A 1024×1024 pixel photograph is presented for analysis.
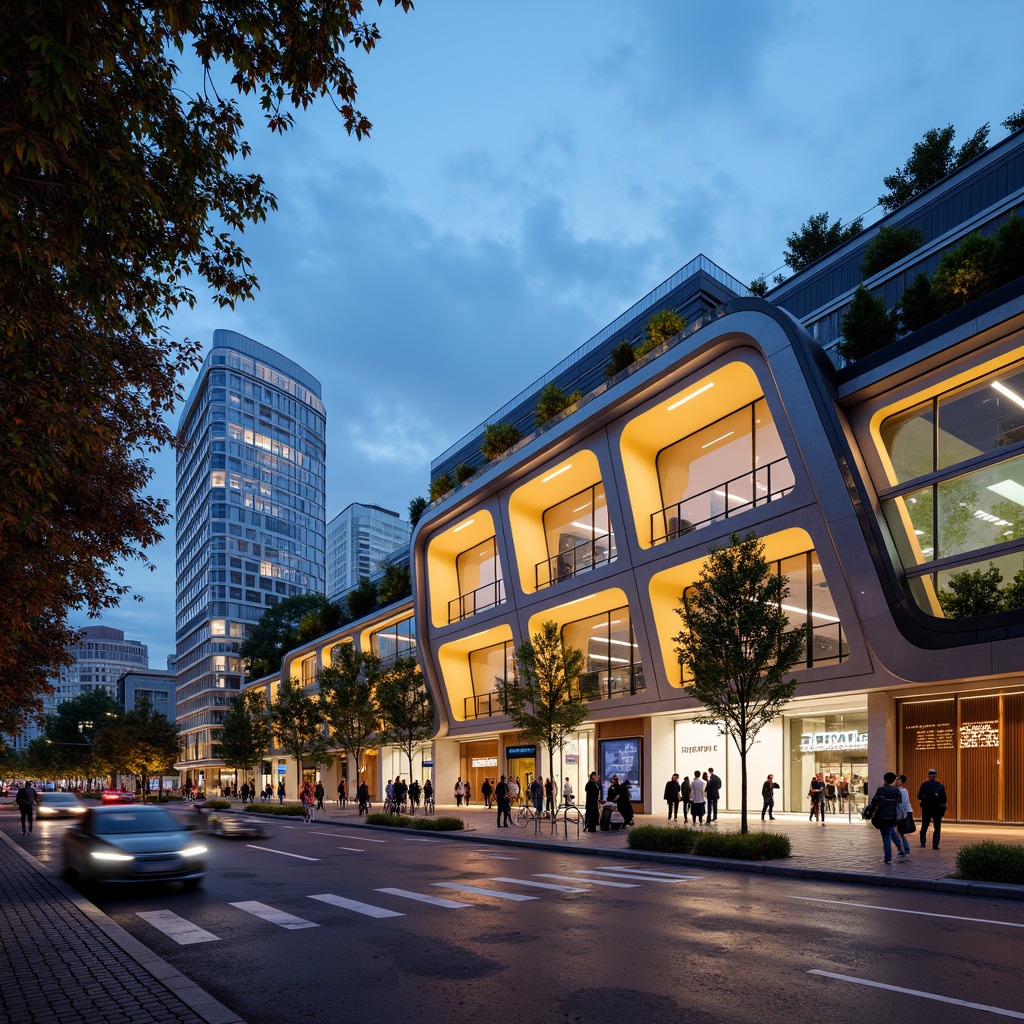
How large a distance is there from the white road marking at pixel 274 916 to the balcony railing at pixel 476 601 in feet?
93.0

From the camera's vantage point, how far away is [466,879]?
15312 mm

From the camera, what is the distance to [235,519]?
132000 millimetres

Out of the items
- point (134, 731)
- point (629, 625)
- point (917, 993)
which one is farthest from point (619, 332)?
point (134, 731)

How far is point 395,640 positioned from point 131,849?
46.0 meters

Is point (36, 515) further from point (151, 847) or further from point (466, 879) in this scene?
point (466, 879)

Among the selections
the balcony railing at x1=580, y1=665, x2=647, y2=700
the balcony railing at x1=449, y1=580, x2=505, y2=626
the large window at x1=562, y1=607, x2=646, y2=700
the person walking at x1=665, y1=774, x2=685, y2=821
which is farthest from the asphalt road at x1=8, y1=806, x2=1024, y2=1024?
the balcony railing at x1=449, y1=580, x2=505, y2=626

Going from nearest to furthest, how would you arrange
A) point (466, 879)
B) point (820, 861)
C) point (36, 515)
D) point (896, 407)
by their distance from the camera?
point (36, 515) → point (466, 879) → point (820, 861) → point (896, 407)

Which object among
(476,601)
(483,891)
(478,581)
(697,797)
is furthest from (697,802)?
(478,581)

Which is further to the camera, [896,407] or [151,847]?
[896,407]

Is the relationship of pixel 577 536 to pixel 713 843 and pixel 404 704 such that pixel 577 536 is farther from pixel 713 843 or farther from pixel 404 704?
pixel 713 843

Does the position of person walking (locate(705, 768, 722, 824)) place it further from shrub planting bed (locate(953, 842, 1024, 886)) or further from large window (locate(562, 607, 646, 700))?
shrub planting bed (locate(953, 842, 1024, 886))

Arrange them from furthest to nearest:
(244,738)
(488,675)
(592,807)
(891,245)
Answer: (244,738) → (488,675) → (891,245) → (592,807)

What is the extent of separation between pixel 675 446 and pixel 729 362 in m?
5.92

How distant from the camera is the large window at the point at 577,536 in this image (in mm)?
36062
